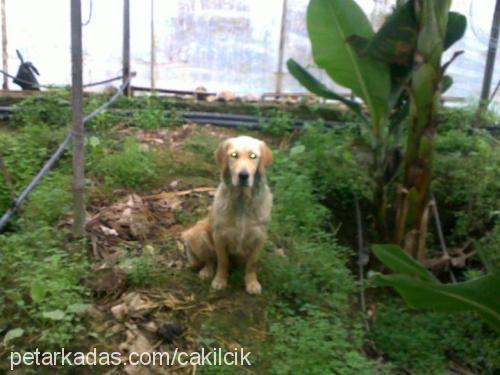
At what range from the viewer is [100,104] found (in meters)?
6.77

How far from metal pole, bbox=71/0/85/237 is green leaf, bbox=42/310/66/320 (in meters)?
0.94

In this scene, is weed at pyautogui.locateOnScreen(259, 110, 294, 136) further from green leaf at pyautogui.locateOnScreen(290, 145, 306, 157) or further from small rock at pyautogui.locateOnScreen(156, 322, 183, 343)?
small rock at pyautogui.locateOnScreen(156, 322, 183, 343)

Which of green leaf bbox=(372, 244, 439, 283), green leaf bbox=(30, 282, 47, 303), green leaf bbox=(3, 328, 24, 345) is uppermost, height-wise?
green leaf bbox=(372, 244, 439, 283)

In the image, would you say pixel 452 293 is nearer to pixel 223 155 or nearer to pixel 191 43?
pixel 223 155

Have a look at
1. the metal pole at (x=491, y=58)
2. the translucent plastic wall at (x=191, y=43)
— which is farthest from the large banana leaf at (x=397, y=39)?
the translucent plastic wall at (x=191, y=43)

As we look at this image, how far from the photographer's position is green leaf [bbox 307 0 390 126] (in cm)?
462

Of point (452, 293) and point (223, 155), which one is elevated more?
point (223, 155)

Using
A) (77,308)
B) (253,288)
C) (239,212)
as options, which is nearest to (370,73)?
(239,212)

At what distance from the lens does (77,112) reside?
356cm

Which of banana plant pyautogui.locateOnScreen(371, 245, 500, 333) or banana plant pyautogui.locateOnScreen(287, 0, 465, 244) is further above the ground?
banana plant pyautogui.locateOnScreen(287, 0, 465, 244)

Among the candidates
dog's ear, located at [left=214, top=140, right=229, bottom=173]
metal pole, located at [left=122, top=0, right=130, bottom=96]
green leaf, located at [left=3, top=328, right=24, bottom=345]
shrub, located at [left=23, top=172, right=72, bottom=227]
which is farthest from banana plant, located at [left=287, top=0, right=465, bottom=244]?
metal pole, located at [left=122, top=0, right=130, bottom=96]

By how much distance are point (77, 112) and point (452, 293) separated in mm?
2455

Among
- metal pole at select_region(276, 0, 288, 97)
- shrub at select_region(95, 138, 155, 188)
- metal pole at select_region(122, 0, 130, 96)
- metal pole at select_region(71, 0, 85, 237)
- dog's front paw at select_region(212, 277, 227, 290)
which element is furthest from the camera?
metal pole at select_region(276, 0, 288, 97)

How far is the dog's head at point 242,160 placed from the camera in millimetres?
3287
